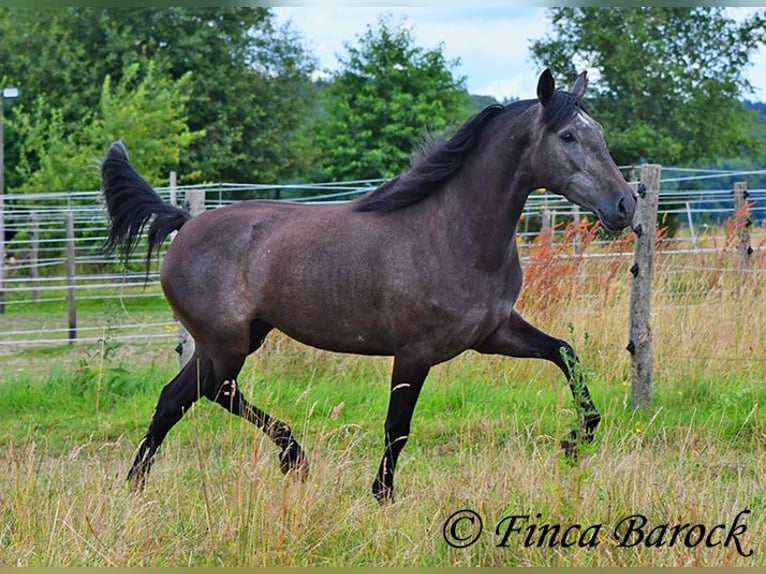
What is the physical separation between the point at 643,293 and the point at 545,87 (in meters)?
2.90

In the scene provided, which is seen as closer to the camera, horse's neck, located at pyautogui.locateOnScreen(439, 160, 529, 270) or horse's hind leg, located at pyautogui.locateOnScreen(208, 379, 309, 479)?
horse's hind leg, located at pyautogui.locateOnScreen(208, 379, 309, 479)

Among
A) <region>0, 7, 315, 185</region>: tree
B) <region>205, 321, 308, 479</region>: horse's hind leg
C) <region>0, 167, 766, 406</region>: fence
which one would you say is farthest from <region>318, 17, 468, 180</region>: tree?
<region>205, 321, 308, 479</region>: horse's hind leg

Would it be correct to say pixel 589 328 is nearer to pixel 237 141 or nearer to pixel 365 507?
pixel 365 507

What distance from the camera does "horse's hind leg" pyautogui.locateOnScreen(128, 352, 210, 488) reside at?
589 cm

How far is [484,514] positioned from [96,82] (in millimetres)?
28155

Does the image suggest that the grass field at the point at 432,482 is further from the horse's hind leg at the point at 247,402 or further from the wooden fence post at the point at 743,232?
the wooden fence post at the point at 743,232

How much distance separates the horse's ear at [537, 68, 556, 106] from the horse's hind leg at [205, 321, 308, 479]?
2162 millimetres

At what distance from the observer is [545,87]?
5008 millimetres

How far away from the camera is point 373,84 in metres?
37.2

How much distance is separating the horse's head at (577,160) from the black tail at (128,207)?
97.8 inches

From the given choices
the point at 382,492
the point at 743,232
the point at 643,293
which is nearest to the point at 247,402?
the point at 382,492

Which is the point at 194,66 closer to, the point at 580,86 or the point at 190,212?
the point at 190,212

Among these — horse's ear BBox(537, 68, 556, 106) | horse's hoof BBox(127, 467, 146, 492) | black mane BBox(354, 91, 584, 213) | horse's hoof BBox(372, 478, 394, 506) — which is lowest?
horse's hoof BBox(127, 467, 146, 492)

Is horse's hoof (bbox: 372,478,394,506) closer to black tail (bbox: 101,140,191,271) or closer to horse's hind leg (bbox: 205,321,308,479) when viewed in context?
horse's hind leg (bbox: 205,321,308,479)
